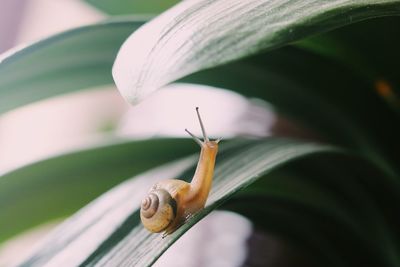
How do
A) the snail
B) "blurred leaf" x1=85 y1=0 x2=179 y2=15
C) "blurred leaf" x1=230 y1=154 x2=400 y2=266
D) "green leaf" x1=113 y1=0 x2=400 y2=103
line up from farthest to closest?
"blurred leaf" x1=85 y1=0 x2=179 y2=15
"blurred leaf" x1=230 y1=154 x2=400 y2=266
the snail
"green leaf" x1=113 y1=0 x2=400 y2=103

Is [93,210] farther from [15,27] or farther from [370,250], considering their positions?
[15,27]

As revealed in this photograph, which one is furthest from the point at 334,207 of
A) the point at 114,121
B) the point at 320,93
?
the point at 114,121

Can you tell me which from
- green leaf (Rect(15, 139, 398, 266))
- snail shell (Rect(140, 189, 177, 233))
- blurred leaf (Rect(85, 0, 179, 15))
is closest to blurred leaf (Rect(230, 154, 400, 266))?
green leaf (Rect(15, 139, 398, 266))

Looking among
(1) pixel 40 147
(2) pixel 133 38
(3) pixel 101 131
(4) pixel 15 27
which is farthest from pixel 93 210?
(4) pixel 15 27

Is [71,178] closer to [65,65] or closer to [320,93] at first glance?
[65,65]

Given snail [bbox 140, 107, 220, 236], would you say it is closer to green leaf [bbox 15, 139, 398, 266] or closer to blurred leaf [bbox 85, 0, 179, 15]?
green leaf [bbox 15, 139, 398, 266]
